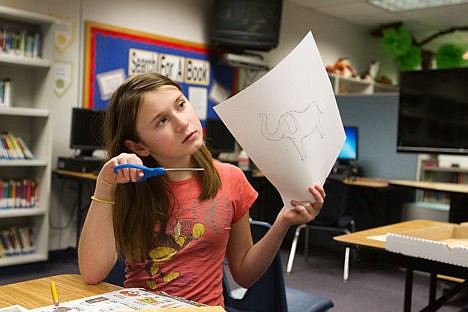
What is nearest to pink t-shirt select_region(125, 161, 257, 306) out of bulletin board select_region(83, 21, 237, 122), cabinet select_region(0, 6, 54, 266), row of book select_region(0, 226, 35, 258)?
cabinet select_region(0, 6, 54, 266)

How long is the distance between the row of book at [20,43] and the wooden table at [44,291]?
3131 millimetres

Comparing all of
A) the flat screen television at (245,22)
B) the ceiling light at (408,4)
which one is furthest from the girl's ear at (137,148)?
the ceiling light at (408,4)

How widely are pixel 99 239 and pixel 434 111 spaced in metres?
2.79

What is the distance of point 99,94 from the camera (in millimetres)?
4664

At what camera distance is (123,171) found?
1.02 m

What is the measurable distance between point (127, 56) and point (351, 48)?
3.75 metres

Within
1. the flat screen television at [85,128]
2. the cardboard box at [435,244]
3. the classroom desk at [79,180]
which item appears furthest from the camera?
the flat screen television at [85,128]

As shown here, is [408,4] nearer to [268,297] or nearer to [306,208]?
[268,297]

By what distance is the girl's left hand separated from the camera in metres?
1.03

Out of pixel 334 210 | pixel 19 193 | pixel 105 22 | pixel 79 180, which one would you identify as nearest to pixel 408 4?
pixel 334 210

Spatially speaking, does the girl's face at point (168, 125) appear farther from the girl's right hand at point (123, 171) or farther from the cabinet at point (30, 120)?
the cabinet at point (30, 120)

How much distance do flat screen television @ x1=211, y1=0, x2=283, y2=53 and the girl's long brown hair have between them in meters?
4.19

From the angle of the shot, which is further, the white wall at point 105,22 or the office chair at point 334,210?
the white wall at point 105,22

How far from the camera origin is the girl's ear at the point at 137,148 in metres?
1.22
